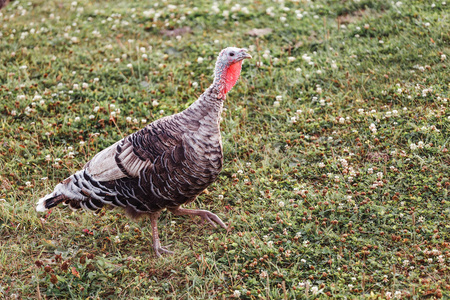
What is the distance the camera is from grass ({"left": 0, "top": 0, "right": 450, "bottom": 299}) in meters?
4.16

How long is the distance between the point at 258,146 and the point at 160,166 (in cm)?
172

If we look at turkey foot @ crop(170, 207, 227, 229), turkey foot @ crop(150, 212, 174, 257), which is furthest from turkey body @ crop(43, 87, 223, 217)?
turkey foot @ crop(170, 207, 227, 229)

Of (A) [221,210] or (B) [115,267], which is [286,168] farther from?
(B) [115,267]

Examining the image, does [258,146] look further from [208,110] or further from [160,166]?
[160,166]

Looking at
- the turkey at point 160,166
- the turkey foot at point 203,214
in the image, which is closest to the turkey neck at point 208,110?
the turkey at point 160,166

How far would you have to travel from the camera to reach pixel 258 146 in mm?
5719

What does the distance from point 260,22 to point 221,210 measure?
436cm

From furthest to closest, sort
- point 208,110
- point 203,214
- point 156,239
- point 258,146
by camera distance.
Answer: point 258,146 < point 203,214 < point 156,239 < point 208,110

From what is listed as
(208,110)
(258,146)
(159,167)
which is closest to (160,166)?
(159,167)


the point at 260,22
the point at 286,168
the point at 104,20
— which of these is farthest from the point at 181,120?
the point at 104,20

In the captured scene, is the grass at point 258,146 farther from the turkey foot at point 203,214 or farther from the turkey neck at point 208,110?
the turkey neck at point 208,110

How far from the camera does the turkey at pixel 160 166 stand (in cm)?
433

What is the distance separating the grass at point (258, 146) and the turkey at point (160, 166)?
0.46 metres

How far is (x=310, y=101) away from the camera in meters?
6.32
